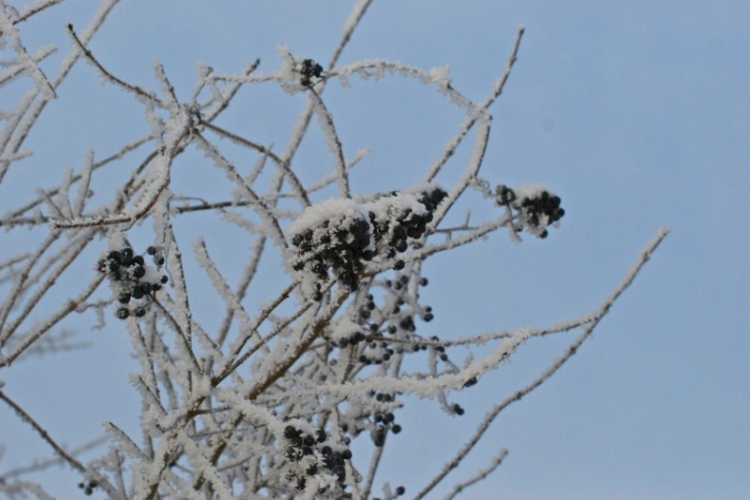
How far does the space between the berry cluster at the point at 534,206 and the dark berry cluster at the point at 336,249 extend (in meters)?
0.99

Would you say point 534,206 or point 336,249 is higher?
point 534,206

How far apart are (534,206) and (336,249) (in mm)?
1146

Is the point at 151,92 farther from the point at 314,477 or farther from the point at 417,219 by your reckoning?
the point at 314,477

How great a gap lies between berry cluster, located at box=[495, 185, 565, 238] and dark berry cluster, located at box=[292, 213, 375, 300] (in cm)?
99

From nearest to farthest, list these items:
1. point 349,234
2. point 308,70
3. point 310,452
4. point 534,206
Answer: point 349,234 < point 310,452 < point 308,70 < point 534,206

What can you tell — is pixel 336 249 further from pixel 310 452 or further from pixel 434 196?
pixel 434 196

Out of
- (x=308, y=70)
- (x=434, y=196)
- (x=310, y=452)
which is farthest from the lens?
(x=434, y=196)

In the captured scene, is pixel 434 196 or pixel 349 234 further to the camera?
pixel 434 196

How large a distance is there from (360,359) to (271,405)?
1110 millimetres

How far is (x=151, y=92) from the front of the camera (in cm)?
228

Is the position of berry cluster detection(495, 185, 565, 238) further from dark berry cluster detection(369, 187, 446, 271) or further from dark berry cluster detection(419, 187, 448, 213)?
dark berry cluster detection(369, 187, 446, 271)

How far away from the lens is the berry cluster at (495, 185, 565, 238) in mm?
2746

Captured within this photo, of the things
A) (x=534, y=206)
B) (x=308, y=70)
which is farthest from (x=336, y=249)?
(x=534, y=206)

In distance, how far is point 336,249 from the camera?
1.83m
